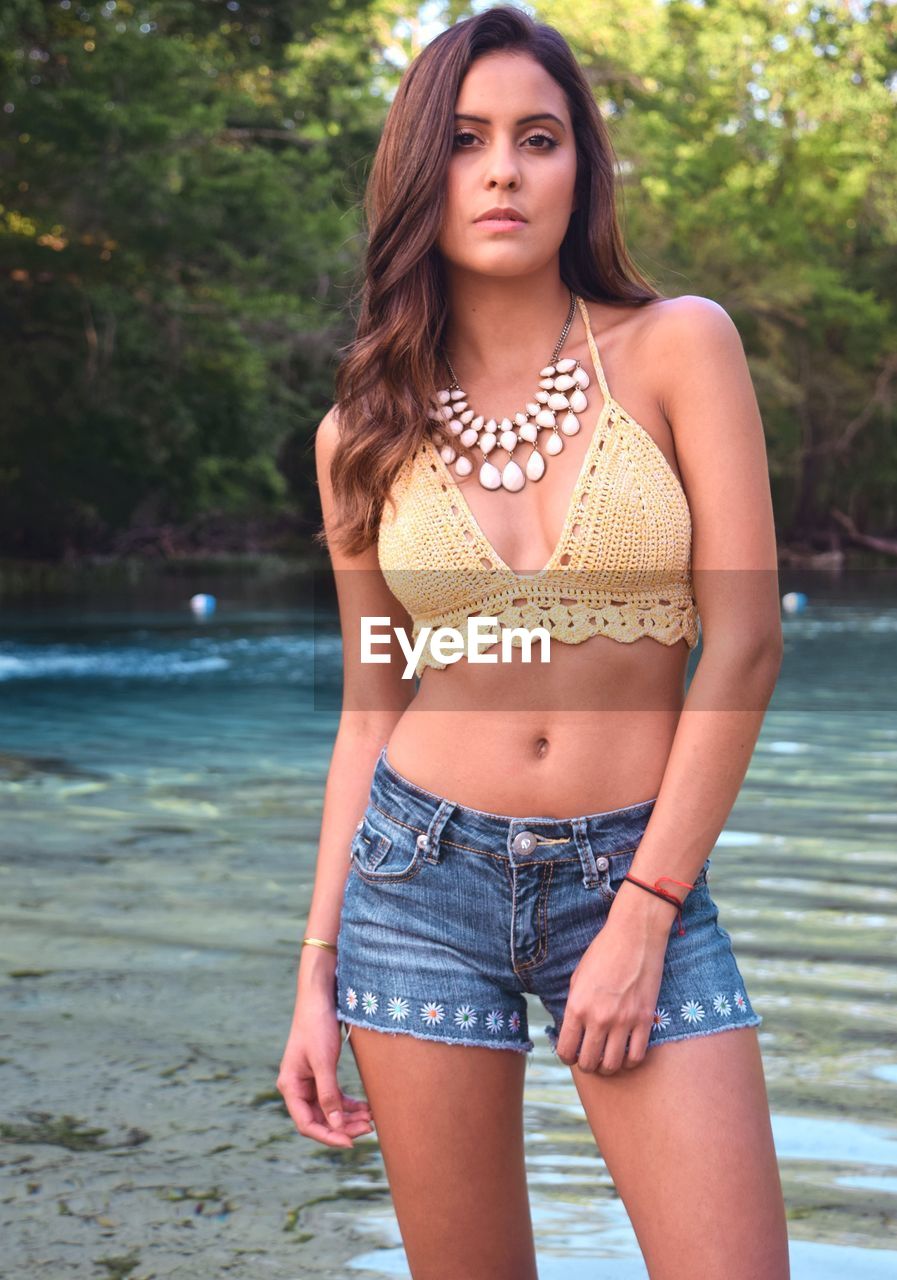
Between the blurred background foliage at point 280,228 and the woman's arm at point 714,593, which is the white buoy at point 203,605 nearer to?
the blurred background foliage at point 280,228

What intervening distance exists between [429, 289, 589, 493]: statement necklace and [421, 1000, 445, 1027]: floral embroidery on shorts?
24.9 inches

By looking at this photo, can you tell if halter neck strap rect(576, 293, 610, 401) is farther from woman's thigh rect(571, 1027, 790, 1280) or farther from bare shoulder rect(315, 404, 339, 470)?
woman's thigh rect(571, 1027, 790, 1280)

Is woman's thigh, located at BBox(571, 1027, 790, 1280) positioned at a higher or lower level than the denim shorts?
lower

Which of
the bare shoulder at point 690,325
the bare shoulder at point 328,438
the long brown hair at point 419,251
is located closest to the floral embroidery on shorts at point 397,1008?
the long brown hair at point 419,251

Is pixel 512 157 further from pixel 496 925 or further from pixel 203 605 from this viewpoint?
pixel 203 605

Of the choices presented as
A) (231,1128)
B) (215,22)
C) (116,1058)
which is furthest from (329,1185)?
(215,22)

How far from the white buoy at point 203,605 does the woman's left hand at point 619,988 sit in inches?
798

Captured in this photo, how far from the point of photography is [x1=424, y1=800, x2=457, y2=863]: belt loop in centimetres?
195

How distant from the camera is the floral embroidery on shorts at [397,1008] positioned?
1.94m

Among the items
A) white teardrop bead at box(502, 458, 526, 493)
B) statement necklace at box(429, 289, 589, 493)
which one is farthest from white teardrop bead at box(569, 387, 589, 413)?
white teardrop bead at box(502, 458, 526, 493)

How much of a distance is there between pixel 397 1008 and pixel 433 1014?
0.15 feet

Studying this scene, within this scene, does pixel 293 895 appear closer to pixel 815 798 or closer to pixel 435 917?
pixel 815 798

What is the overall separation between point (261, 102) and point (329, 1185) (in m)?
25.5

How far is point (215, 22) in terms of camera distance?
910 inches
